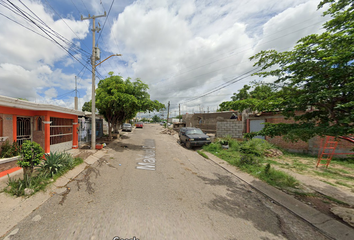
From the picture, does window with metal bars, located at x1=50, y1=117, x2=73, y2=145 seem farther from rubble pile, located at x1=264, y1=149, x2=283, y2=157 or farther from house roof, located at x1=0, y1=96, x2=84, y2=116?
rubble pile, located at x1=264, y1=149, x2=283, y2=157

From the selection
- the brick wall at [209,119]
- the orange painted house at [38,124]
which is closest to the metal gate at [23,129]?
the orange painted house at [38,124]

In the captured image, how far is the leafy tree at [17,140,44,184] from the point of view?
394cm

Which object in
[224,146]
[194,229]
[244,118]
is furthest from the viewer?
[244,118]

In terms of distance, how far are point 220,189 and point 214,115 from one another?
1590 centimetres

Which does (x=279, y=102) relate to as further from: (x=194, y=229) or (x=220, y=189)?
(x=194, y=229)

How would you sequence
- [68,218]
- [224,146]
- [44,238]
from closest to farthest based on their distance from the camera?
[44,238] < [68,218] < [224,146]

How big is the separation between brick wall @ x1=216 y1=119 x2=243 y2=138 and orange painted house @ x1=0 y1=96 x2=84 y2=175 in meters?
11.3

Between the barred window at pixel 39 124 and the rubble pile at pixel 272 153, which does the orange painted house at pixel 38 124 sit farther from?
the rubble pile at pixel 272 153

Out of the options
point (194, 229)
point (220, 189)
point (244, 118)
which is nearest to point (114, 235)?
point (194, 229)

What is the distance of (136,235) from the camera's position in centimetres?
251

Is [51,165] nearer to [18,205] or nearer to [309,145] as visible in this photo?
[18,205]

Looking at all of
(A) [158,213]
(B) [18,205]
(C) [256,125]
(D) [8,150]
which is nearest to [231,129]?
(C) [256,125]

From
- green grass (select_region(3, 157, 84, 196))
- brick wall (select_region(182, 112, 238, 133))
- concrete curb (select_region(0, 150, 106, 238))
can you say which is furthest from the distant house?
brick wall (select_region(182, 112, 238, 133))

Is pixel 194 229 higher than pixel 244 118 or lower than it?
lower
